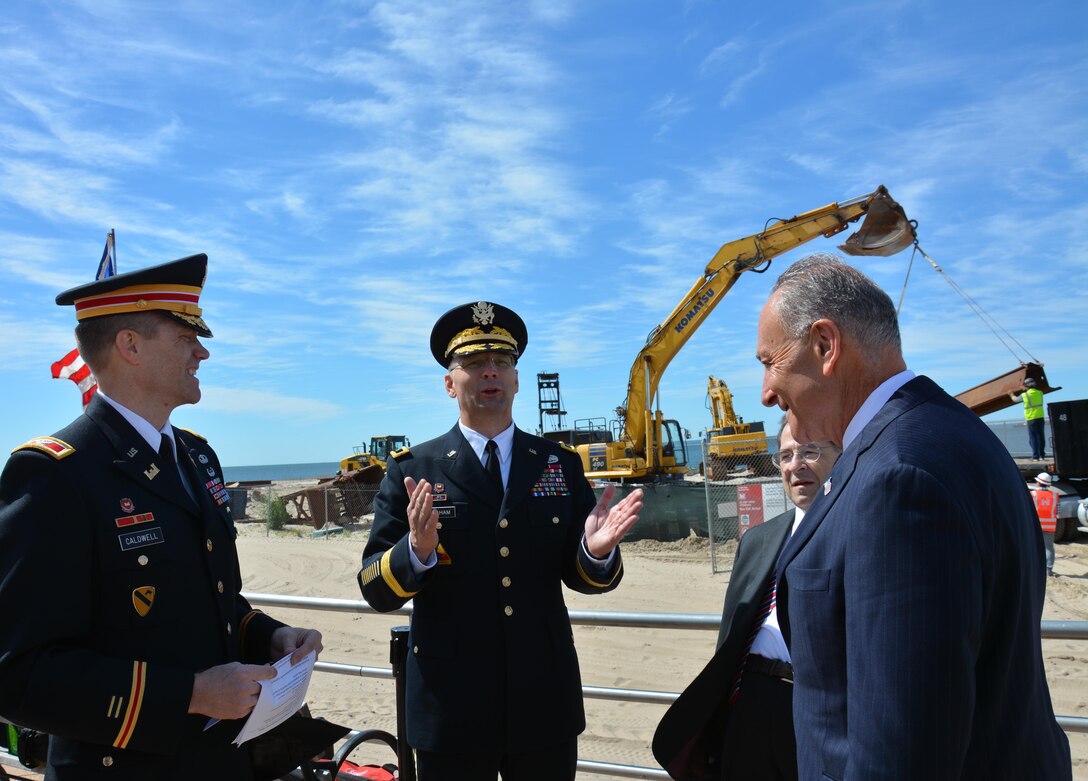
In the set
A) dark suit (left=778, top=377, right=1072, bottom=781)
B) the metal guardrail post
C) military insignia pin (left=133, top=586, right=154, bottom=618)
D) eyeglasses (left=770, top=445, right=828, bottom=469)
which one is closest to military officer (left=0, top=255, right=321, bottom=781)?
military insignia pin (left=133, top=586, right=154, bottom=618)

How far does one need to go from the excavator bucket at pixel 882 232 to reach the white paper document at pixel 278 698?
13897 millimetres

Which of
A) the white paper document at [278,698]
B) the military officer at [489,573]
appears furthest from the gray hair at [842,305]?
the white paper document at [278,698]

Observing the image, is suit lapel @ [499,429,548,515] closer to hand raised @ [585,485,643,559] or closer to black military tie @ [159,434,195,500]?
hand raised @ [585,485,643,559]

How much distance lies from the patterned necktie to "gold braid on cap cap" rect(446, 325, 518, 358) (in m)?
1.38

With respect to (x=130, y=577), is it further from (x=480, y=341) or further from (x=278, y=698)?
(x=480, y=341)

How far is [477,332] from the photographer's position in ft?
10.8

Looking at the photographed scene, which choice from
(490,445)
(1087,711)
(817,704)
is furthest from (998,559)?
(1087,711)

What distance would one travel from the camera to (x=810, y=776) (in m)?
1.59

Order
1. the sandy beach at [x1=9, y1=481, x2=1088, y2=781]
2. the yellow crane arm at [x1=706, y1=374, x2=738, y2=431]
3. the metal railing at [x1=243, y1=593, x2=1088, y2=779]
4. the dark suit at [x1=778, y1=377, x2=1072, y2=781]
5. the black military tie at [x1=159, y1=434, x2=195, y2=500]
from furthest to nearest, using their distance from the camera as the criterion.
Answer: the yellow crane arm at [x1=706, y1=374, x2=738, y2=431]
the sandy beach at [x1=9, y1=481, x2=1088, y2=781]
the metal railing at [x1=243, y1=593, x2=1088, y2=779]
the black military tie at [x1=159, y1=434, x2=195, y2=500]
the dark suit at [x1=778, y1=377, x2=1072, y2=781]

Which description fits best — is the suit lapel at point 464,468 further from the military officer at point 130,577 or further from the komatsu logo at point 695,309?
the komatsu logo at point 695,309

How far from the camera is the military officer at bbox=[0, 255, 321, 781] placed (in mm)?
1842

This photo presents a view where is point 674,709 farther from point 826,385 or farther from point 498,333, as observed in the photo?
point 498,333

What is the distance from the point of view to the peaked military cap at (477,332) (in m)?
3.21

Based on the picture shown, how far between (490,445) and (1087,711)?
19.3 ft
